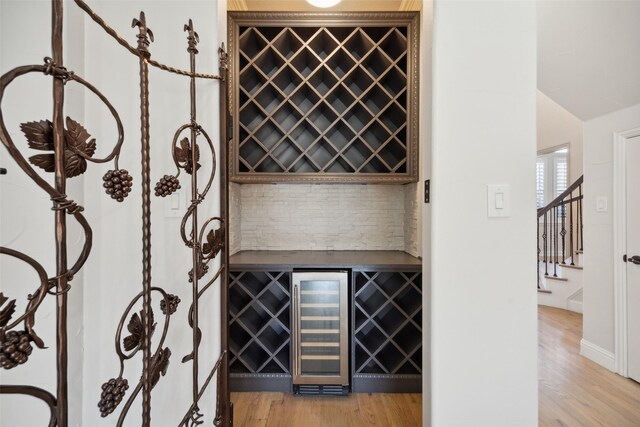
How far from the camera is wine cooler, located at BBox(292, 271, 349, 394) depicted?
208 centimetres

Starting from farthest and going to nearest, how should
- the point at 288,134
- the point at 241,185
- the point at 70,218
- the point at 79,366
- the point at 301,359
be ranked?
the point at 241,185 → the point at 288,134 → the point at 301,359 → the point at 79,366 → the point at 70,218

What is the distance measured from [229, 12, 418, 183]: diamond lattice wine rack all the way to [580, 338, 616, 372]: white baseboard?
216cm

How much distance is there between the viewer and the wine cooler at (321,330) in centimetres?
208

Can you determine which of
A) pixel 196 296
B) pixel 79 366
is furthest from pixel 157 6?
pixel 79 366

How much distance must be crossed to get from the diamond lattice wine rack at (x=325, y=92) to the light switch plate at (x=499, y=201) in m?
1.06

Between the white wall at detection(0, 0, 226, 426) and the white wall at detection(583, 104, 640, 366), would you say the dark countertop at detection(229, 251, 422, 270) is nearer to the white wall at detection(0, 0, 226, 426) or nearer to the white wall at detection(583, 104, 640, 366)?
the white wall at detection(0, 0, 226, 426)

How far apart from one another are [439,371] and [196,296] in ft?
3.39

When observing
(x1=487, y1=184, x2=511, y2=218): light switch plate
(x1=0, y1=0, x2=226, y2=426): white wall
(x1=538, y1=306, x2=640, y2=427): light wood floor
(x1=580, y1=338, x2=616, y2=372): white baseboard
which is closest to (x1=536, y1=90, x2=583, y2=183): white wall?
(x1=538, y1=306, x2=640, y2=427): light wood floor

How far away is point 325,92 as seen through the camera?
2.57m

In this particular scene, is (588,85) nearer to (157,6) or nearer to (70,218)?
(157,6)

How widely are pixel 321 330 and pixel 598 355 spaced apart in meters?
2.40

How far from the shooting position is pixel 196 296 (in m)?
1.21

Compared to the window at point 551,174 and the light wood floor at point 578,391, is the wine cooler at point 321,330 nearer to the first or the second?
the light wood floor at point 578,391

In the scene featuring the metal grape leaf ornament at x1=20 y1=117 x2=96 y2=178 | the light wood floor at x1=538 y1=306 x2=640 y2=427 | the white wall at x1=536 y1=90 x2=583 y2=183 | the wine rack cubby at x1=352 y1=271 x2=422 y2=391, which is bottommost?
the light wood floor at x1=538 y1=306 x2=640 y2=427
